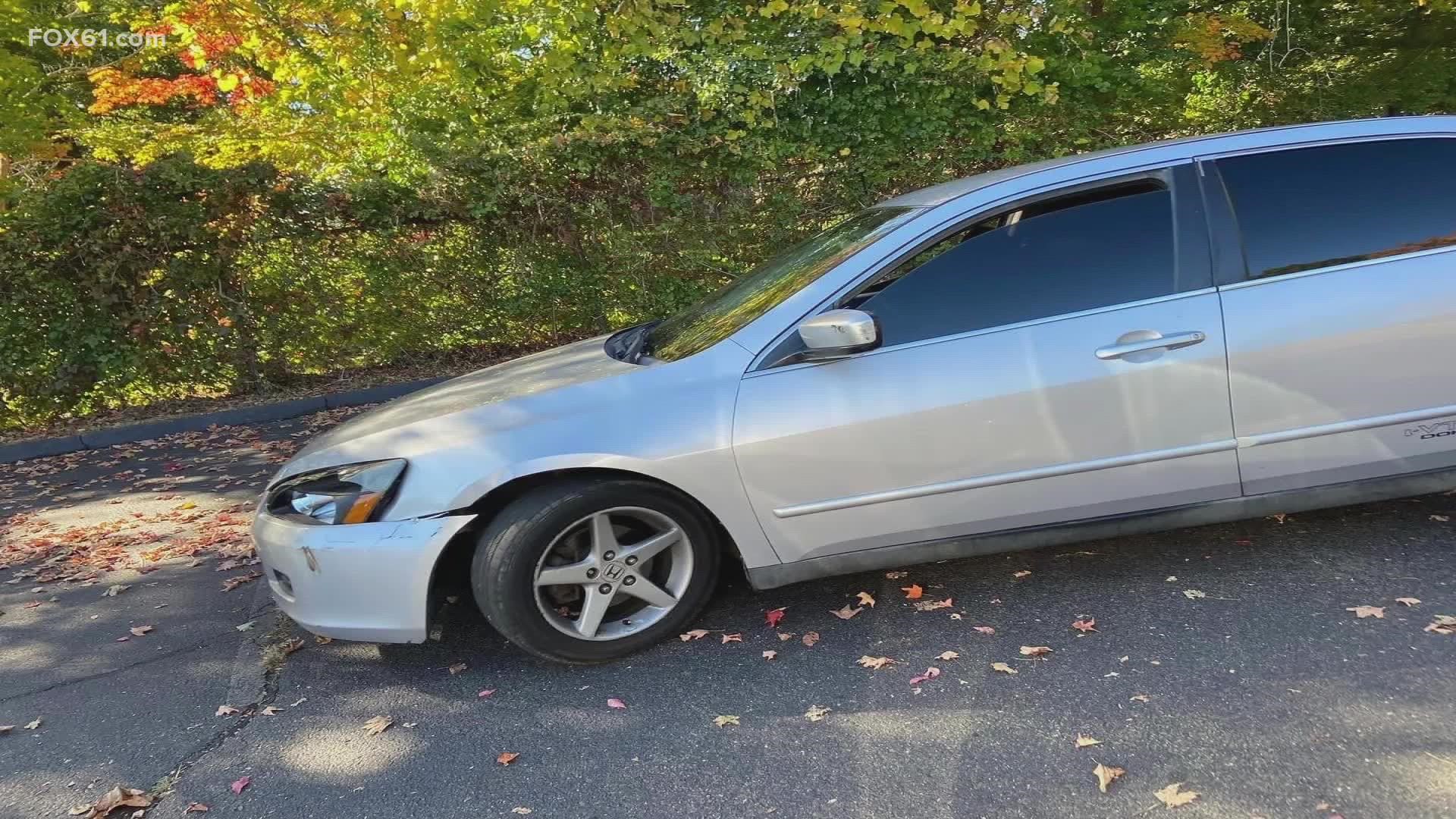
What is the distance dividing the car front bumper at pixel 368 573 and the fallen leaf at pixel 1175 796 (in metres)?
2.08

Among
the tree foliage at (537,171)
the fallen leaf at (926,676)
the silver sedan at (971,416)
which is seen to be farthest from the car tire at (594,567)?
the tree foliage at (537,171)

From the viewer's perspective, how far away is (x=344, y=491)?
2994mm

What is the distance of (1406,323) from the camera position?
9.72ft

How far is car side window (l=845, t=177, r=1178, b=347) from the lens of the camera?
3010 mm

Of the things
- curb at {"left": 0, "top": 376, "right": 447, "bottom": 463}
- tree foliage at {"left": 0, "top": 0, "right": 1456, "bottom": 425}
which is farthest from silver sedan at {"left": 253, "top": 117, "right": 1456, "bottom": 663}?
tree foliage at {"left": 0, "top": 0, "right": 1456, "bottom": 425}

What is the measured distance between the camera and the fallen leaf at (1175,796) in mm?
2193

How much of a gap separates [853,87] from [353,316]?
16.0 ft

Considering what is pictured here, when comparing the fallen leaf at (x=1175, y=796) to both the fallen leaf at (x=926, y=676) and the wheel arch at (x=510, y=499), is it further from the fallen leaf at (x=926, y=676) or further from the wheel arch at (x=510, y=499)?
the wheel arch at (x=510, y=499)

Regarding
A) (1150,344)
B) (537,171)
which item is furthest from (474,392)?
(537,171)

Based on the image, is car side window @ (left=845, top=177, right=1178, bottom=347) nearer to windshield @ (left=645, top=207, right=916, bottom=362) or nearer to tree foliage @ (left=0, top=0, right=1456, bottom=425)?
windshield @ (left=645, top=207, right=916, bottom=362)

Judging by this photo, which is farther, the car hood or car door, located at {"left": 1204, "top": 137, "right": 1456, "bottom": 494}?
the car hood

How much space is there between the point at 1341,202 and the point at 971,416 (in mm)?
1516

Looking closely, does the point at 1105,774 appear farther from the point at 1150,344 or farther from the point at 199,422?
the point at 199,422

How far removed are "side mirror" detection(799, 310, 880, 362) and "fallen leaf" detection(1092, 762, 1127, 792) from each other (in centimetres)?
134
